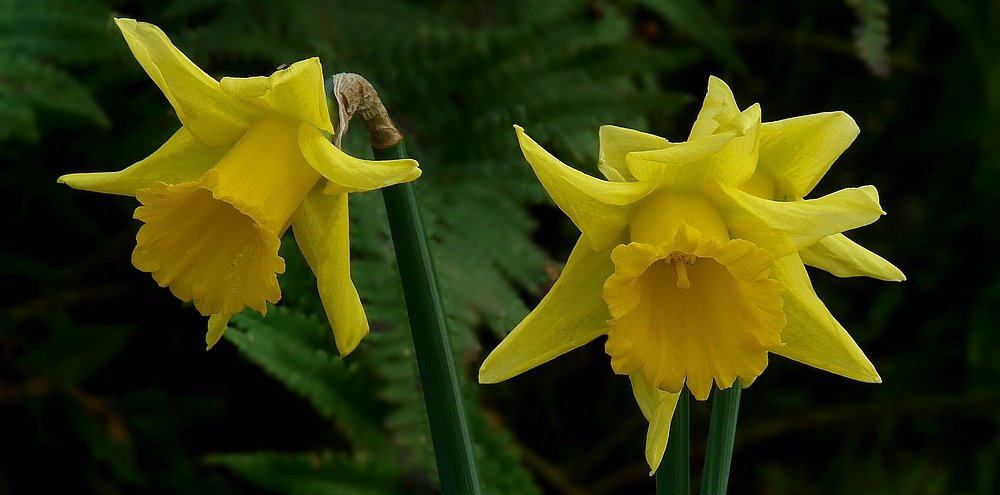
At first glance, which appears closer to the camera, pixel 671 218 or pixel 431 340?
pixel 431 340

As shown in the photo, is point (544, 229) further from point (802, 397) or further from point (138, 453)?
point (138, 453)

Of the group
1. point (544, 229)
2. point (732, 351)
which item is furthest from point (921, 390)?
point (732, 351)

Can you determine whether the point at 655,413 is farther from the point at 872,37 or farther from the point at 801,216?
the point at 872,37

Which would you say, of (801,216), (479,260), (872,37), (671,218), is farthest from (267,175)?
(872,37)

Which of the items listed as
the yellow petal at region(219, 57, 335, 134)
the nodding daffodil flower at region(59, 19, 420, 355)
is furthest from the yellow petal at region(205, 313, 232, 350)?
the yellow petal at region(219, 57, 335, 134)

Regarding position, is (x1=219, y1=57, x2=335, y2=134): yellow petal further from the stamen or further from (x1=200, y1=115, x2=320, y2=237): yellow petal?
the stamen

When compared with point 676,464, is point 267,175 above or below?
above

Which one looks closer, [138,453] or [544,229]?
[138,453]

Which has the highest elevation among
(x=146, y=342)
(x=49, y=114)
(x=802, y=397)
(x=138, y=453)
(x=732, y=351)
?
(x=732, y=351)
